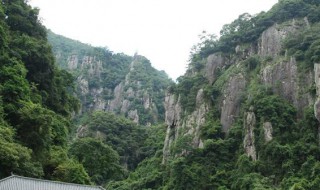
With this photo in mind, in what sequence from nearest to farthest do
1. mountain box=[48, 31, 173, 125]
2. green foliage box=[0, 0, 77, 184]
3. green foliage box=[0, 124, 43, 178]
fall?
green foliage box=[0, 124, 43, 178] < green foliage box=[0, 0, 77, 184] < mountain box=[48, 31, 173, 125]

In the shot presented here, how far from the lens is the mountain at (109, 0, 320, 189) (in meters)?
46.5

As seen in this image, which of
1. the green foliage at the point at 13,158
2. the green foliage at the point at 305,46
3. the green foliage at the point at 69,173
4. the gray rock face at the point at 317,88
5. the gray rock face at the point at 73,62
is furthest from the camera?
the gray rock face at the point at 73,62

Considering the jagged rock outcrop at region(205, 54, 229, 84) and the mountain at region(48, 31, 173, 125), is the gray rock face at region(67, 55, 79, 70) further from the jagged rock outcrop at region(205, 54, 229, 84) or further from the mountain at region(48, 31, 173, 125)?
the jagged rock outcrop at region(205, 54, 229, 84)

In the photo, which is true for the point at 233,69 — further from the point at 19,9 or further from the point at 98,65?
the point at 98,65

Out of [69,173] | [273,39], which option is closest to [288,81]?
[273,39]

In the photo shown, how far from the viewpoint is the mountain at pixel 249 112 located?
152 feet

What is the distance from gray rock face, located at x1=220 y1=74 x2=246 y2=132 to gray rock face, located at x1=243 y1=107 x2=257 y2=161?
481 cm

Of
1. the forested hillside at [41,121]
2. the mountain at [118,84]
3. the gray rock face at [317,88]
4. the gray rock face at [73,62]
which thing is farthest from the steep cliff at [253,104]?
the gray rock face at [73,62]

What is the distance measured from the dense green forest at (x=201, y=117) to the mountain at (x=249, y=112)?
0.44 feet

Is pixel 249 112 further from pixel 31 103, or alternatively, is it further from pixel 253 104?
pixel 31 103

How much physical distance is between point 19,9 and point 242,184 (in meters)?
27.0

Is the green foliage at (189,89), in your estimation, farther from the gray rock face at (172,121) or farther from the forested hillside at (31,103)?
the forested hillside at (31,103)

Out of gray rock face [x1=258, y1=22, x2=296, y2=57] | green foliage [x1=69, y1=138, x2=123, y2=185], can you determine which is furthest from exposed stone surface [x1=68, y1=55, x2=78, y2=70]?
green foliage [x1=69, y1=138, x2=123, y2=185]

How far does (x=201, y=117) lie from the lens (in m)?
61.2
